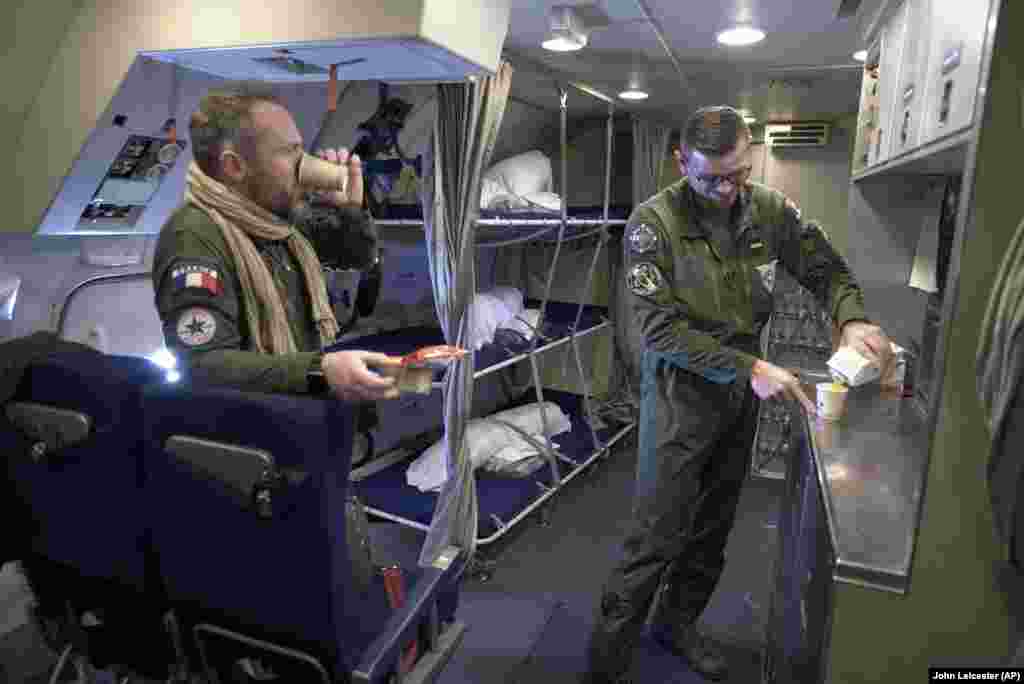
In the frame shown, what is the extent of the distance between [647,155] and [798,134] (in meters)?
1.13

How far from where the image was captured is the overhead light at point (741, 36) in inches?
98.1

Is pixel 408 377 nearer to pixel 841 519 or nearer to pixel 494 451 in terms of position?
pixel 841 519

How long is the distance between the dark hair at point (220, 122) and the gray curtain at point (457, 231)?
1154mm

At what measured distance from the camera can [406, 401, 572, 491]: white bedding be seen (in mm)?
3305

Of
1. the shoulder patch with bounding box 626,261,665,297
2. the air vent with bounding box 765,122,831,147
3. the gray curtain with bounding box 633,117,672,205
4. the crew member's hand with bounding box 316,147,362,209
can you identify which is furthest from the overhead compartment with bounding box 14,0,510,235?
the air vent with bounding box 765,122,831,147

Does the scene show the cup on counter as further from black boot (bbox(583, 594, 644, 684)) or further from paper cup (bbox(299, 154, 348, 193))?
paper cup (bbox(299, 154, 348, 193))

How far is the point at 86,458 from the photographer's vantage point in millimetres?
1296

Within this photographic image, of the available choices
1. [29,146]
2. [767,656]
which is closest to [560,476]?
[767,656]

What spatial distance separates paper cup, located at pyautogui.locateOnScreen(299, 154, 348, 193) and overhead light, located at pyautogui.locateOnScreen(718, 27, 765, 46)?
1.74 meters

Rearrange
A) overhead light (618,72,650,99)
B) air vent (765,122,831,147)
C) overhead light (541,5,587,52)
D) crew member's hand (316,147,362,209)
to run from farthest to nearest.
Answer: air vent (765,122,831,147) → overhead light (618,72,650,99) → overhead light (541,5,587,52) → crew member's hand (316,147,362,209)

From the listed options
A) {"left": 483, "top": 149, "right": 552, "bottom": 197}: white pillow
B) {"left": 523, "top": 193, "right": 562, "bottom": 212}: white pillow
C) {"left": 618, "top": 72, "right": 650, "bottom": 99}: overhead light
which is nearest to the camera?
{"left": 618, "top": 72, "right": 650, "bottom": 99}: overhead light

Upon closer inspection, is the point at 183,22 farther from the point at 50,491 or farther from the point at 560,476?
the point at 560,476

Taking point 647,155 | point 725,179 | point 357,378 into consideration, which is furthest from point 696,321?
point 647,155

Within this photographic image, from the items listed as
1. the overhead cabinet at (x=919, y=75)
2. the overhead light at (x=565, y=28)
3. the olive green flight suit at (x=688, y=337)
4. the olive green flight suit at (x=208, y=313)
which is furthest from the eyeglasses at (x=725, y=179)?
the olive green flight suit at (x=208, y=313)
